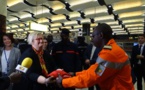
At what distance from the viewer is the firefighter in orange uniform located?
194 cm

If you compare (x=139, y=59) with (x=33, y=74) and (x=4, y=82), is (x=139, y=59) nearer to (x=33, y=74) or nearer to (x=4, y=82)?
(x=33, y=74)

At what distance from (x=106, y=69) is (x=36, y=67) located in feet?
3.34

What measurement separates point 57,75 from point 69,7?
10039mm

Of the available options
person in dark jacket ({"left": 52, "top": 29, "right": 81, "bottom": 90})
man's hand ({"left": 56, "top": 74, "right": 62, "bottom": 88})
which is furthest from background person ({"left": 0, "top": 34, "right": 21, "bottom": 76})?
man's hand ({"left": 56, "top": 74, "right": 62, "bottom": 88})

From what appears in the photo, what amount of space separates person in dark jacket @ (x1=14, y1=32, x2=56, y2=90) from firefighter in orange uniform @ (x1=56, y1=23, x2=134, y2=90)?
53 centimetres

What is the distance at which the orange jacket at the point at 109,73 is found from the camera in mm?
1938

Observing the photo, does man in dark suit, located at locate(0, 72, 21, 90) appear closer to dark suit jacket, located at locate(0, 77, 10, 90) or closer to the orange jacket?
dark suit jacket, located at locate(0, 77, 10, 90)

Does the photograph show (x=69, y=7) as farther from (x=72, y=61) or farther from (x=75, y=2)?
(x=72, y=61)

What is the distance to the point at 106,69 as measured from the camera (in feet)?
6.31

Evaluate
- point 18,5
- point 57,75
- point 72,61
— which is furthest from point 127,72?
point 18,5

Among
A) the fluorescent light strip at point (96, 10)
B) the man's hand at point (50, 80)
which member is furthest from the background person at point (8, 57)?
the fluorescent light strip at point (96, 10)

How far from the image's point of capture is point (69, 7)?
12.1 meters

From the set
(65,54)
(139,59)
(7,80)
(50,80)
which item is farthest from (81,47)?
(7,80)

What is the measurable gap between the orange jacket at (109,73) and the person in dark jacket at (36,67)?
0.62m
